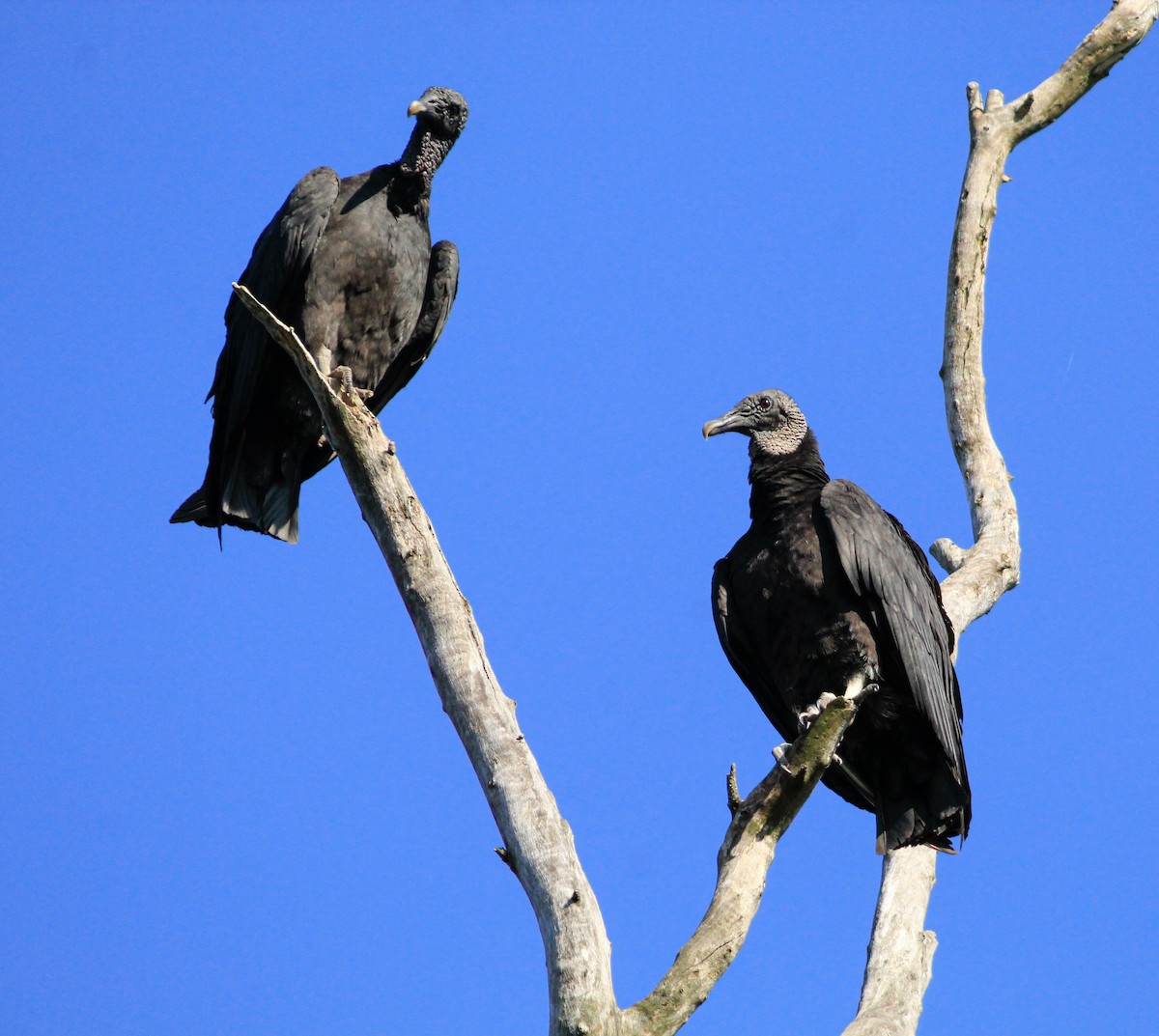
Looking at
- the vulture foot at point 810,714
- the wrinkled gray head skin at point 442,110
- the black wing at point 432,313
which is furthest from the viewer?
the black wing at point 432,313

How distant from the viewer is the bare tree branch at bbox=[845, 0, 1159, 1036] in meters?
4.96

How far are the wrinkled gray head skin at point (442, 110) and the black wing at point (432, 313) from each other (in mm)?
491

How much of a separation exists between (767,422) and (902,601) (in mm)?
983

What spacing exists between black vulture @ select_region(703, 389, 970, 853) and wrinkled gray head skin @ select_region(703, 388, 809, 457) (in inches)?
10.4

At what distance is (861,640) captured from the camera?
3.94m

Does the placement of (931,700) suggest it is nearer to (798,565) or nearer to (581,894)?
(798,565)

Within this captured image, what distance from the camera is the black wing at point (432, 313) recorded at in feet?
16.7

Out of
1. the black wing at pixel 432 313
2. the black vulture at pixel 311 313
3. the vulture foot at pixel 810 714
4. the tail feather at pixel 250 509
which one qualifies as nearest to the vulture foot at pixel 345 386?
the black vulture at pixel 311 313

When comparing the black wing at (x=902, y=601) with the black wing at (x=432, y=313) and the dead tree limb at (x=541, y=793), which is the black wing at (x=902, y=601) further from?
the black wing at (x=432, y=313)

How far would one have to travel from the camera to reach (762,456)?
4.48 metres

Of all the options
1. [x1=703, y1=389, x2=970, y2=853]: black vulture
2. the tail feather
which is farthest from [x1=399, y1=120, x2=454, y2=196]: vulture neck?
[x1=703, y1=389, x2=970, y2=853]: black vulture

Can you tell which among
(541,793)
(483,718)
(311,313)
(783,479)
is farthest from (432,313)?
(541,793)

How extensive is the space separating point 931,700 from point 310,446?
2.50 metres

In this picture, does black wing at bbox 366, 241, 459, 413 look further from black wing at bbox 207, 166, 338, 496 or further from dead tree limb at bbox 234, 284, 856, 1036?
dead tree limb at bbox 234, 284, 856, 1036
